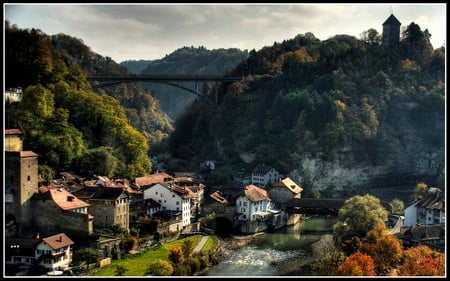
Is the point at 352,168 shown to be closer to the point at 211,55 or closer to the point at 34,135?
the point at 34,135

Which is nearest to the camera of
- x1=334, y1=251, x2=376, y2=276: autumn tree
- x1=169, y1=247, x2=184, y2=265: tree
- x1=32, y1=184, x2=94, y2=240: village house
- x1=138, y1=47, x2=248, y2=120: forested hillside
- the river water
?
x1=334, y1=251, x2=376, y2=276: autumn tree

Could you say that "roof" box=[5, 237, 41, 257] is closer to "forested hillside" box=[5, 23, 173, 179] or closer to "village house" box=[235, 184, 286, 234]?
"forested hillside" box=[5, 23, 173, 179]

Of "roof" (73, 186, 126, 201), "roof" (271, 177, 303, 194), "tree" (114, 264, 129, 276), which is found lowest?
"tree" (114, 264, 129, 276)

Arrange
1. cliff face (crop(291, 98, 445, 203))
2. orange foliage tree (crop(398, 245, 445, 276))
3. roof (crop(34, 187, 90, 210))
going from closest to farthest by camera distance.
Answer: orange foliage tree (crop(398, 245, 445, 276))
roof (crop(34, 187, 90, 210))
cliff face (crop(291, 98, 445, 203))

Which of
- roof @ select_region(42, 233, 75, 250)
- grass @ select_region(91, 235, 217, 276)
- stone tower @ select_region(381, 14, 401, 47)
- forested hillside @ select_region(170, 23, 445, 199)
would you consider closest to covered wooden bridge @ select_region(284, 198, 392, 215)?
forested hillside @ select_region(170, 23, 445, 199)

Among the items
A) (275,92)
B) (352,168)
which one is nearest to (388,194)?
(352,168)

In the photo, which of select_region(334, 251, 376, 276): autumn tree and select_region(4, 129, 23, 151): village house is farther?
select_region(4, 129, 23, 151): village house
